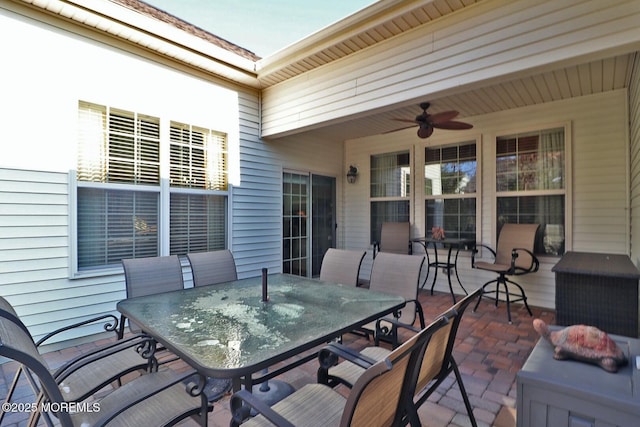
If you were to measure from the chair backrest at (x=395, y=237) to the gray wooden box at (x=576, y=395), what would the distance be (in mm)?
3883

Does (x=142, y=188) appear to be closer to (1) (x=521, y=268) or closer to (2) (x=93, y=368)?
(2) (x=93, y=368)

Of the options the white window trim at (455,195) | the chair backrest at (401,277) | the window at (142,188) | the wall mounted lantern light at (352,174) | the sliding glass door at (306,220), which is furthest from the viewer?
the wall mounted lantern light at (352,174)

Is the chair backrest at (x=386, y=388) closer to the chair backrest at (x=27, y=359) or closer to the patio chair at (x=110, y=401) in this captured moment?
the patio chair at (x=110, y=401)

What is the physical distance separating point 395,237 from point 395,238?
0.06 feet

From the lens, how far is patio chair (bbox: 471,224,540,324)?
163 inches

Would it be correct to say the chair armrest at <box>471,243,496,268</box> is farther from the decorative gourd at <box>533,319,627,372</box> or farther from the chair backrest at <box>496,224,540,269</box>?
the decorative gourd at <box>533,319,627,372</box>

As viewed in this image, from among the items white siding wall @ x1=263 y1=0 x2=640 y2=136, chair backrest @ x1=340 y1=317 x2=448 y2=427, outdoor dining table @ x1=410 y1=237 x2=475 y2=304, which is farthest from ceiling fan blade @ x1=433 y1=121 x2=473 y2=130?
chair backrest @ x1=340 y1=317 x2=448 y2=427

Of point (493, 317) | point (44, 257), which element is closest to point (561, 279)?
point (493, 317)

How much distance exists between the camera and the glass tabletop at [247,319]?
4.57ft

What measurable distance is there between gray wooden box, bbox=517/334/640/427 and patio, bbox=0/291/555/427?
21.5 inches

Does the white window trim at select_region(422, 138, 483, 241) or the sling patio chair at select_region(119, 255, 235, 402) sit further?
the white window trim at select_region(422, 138, 483, 241)

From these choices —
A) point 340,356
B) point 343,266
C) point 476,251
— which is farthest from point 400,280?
point 476,251

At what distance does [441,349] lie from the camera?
5.50ft

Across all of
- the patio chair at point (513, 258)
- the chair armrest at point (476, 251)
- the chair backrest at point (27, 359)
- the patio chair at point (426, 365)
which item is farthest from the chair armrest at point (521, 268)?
the chair backrest at point (27, 359)
